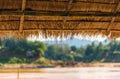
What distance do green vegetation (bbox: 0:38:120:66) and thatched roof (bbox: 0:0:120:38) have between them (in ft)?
46.9

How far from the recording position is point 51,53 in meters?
19.9

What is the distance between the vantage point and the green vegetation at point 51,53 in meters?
18.3

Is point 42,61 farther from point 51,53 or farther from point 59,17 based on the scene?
point 59,17

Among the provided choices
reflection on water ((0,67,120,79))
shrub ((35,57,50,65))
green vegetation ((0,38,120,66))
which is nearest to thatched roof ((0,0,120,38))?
reflection on water ((0,67,120,79))

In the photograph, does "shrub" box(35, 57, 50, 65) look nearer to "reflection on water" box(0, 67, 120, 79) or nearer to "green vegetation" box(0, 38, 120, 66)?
"green vegetation" box(0, 38, 120, 66)

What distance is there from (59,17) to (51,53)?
17642mm

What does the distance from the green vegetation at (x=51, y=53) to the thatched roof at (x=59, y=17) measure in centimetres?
1431

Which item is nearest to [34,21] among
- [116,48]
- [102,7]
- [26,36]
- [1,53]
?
[26,36]

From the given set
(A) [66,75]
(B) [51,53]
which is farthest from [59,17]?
(B) [51,53]

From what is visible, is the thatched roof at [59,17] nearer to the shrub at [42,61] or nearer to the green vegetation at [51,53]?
the green vegetation at [51,53]

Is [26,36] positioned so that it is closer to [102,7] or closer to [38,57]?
[102,7]

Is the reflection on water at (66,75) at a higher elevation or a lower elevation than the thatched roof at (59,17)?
lower

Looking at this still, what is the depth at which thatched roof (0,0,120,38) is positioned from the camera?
2.17 metres

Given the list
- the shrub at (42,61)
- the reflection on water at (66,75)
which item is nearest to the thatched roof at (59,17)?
the reflection on water at (66,75)
